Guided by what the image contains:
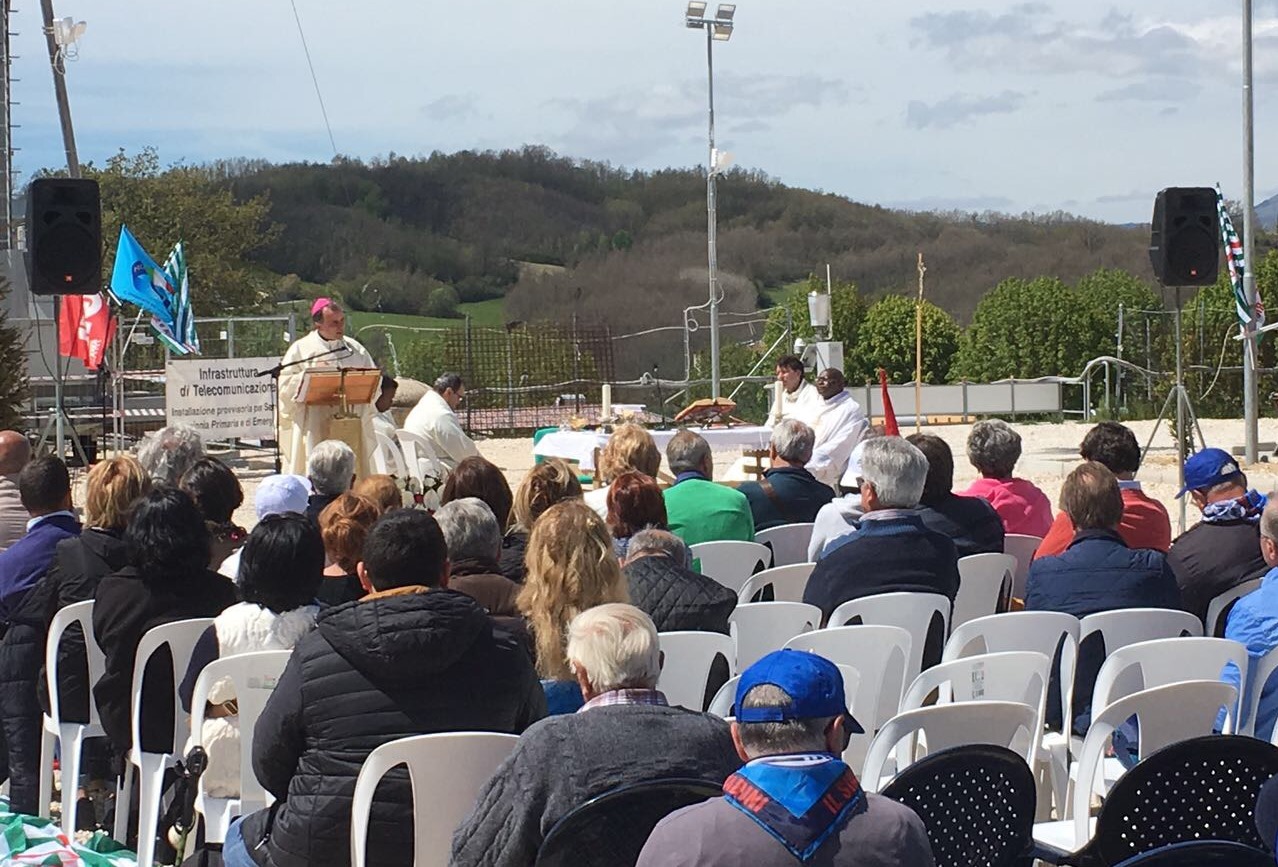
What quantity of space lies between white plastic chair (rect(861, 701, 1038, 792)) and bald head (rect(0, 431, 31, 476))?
4.55 metres

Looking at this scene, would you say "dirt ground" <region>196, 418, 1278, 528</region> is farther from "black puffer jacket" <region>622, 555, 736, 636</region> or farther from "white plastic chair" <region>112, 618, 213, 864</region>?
"black puffer jacket" <region>622, 555, 736, 636</region>

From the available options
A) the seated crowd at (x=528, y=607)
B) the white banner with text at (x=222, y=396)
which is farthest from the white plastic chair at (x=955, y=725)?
the white banner with text at (x=222, y=396)

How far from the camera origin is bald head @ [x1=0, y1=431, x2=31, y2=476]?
6559 mm

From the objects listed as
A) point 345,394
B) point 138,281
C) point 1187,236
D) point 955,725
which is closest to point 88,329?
point 138,281

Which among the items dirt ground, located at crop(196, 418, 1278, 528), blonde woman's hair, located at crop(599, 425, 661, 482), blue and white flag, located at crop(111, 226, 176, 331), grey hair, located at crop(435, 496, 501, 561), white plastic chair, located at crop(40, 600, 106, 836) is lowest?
dirt ground, located at crop(196, 418, 1278, 528)

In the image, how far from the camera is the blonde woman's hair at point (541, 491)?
5.29 meters

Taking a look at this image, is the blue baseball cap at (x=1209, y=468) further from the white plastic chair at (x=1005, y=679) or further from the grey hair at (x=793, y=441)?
the grey hair at (x=793, y=441)

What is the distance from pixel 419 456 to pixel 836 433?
9.83ft

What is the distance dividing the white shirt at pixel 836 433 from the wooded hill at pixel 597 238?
55364 mm

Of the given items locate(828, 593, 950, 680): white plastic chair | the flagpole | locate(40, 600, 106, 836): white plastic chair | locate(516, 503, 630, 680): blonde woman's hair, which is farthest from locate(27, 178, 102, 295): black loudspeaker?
the flagpole

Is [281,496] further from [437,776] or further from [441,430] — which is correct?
[441,430]

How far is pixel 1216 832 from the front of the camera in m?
2.97

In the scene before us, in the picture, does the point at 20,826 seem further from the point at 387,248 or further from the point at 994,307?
the point at 387,248

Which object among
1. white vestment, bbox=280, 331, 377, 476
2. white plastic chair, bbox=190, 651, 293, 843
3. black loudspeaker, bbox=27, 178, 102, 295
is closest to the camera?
white plastic chair, bbox=190, 651, 293, 843
